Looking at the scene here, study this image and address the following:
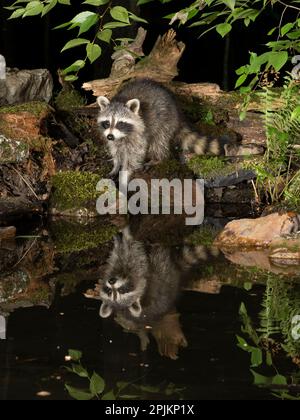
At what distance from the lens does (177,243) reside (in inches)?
273

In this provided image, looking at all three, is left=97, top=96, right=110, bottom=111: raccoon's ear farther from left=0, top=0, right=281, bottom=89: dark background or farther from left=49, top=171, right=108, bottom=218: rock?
left=0, top=0, right=281, bottom=89: dark background

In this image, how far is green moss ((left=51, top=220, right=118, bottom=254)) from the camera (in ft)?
22.5

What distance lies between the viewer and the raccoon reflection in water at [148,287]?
471 centimetres

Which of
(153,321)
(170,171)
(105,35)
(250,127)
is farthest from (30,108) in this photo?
(105,35)

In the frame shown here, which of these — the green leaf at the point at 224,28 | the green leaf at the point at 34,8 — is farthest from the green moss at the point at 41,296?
the green leaf at the point at 224,28

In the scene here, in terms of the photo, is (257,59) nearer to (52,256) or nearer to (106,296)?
(106,296)

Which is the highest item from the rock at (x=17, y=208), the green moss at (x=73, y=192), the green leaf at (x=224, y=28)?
the green moss at (x=73, y=192)

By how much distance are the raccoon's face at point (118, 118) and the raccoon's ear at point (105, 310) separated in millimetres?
3541

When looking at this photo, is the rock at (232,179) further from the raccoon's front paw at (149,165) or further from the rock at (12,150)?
the rock at (12,150)

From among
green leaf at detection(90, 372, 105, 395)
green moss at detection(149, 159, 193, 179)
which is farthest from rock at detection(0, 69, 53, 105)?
green leaf at detection(90, 372, 105, 395)

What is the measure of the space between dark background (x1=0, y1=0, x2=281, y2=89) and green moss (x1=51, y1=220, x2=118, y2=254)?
7.45 metres

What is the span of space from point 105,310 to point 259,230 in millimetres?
2018

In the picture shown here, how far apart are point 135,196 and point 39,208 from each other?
3.08 ft

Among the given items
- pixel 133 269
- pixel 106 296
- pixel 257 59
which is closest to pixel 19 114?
pixel 133 269
